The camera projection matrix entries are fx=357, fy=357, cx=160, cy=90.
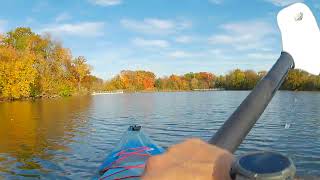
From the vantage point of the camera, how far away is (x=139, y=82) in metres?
136

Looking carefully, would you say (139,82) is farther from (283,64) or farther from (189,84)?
(283,64)

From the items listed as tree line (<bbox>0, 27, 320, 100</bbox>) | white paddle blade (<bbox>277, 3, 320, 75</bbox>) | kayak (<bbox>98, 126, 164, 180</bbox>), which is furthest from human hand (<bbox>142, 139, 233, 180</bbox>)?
tree line (<bbox>0, 27, 320, 100</bbox>)

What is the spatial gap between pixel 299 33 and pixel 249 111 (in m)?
0.61

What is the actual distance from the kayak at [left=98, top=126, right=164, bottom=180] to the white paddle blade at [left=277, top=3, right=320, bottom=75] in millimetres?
2300

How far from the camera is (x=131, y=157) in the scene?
23.4ft

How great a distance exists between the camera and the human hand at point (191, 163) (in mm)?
765

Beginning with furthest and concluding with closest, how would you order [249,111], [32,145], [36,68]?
[36,68] → [32,145] → [249,111]

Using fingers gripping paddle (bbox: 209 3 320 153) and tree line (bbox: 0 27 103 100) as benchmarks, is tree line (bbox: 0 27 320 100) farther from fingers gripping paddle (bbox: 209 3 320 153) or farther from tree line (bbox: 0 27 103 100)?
fingers gripping paddle (bbox: 209 3 320 153)

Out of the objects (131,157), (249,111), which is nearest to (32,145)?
(131,157)

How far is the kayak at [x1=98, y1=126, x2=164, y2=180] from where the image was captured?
18.8ft

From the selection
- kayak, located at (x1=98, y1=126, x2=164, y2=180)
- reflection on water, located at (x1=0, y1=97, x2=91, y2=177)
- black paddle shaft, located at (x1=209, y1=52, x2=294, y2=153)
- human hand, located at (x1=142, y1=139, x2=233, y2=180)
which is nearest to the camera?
human hand, located at (x1=142, y1=139, x2=233, y2=180)

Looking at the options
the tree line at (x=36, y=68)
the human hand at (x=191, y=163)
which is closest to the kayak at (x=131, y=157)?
the human hand at (x=191, y=163)

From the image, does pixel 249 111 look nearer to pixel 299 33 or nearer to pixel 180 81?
pixel 299 33

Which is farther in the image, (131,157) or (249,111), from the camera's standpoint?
(131,157)
